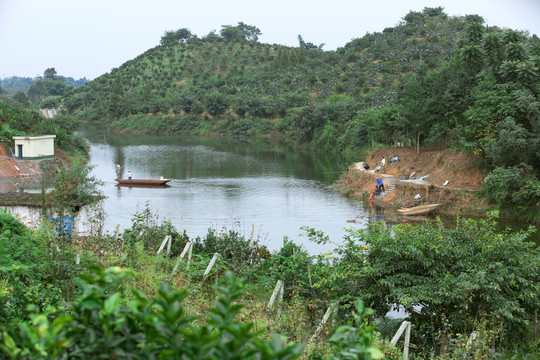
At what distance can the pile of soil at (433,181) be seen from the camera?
23484 millimetres

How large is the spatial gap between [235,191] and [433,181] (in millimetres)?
10578

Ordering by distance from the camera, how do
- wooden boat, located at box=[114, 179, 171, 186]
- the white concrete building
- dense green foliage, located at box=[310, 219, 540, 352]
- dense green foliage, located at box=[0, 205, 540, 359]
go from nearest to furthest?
1. dense green foliage, located at box=[0, 205, 540, 359]
2. dense green foliage, located at box=[310, 219, 540, 352]
3. the white concrete building
4. wooden boat, located at box=[114, 179, 171, 186]

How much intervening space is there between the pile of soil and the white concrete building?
17532 millimetres

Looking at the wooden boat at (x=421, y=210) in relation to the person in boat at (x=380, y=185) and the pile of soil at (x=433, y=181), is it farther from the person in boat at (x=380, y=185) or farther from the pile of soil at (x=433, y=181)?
the person in boat at (x=380, y=185)

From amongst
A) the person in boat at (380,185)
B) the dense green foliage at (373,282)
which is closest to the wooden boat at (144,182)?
the person in boat at (380,185)

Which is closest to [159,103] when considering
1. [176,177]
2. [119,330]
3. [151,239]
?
[176,177]

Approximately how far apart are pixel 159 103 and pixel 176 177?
43.3m

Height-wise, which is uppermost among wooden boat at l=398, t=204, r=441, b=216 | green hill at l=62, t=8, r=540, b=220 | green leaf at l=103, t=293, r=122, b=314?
green hill at l=62, t=8, r=540, b=220

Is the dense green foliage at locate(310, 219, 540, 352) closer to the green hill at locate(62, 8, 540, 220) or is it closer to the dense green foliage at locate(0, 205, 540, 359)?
the dense green foliage at locate(0, 205, 540, 359)

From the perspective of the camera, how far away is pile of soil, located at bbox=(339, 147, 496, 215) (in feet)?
77.0

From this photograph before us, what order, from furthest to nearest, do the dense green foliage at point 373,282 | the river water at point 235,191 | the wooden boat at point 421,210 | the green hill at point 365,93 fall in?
the wooden boat at point 421,210
the green hill at point 365,93
the river water at point 235,191
the dense green foliage at point 373,282

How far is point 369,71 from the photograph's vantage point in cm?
6606

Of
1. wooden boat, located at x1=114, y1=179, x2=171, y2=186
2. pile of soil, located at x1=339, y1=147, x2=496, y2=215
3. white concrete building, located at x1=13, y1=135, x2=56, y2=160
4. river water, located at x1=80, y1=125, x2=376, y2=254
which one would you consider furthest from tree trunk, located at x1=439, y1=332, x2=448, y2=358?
white concrete building, located at x1=13, y1=135, x2=56, y2=160

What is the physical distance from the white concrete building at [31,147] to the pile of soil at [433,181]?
57.5 ft
